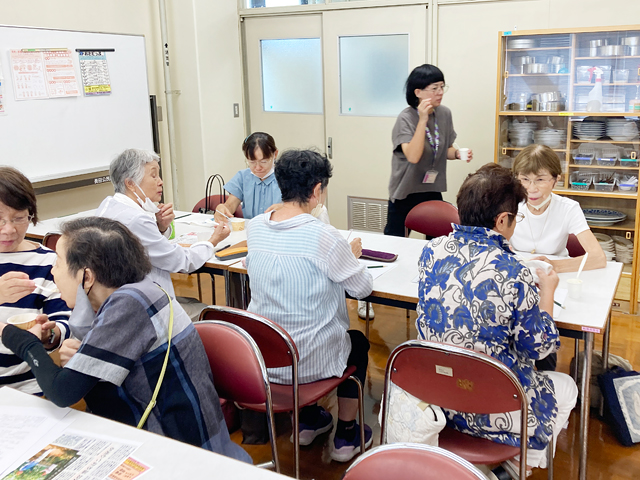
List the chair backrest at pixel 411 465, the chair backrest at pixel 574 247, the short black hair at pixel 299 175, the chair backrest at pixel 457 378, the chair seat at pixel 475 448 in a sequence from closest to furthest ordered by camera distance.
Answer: the chair backrest at pixel 411 465, the chair backrest at pixel 457 378, the chair seat at pixel 475 448, the short black hair at pixel 299 175, the chair backrest at pixel 574 247

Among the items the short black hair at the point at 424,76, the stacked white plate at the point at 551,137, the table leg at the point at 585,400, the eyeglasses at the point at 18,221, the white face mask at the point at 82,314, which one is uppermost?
the short black hair at the point at 424,76

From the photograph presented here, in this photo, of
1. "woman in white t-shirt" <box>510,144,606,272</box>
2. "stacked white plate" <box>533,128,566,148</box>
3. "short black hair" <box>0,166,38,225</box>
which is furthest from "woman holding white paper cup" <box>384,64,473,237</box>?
"short black hair" <box>0,166,38,225</box>

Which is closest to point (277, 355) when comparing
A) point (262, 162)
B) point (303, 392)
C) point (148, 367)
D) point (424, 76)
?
point (303, 392)

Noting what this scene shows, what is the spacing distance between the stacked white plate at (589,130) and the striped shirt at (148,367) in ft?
10.4

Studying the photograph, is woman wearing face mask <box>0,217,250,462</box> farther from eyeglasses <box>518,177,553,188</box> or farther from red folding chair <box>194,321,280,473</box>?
eyeglasses <box>518,177,553,188</box>

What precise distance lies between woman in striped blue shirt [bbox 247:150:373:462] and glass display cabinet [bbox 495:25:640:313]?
7.16ft

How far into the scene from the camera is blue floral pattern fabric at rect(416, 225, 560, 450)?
A: 5.50ft

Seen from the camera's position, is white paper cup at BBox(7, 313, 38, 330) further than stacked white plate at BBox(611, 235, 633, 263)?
No

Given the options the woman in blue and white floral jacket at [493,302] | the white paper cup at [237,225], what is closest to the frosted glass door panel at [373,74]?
the white paper cup at [237,225]

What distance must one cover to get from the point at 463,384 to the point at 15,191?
151 centimetres

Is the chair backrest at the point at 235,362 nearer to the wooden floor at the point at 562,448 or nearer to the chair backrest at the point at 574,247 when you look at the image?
the wooden floor at the point at 562,448

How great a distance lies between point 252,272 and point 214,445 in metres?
0.71

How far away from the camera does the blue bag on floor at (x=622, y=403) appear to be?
246 centimetres

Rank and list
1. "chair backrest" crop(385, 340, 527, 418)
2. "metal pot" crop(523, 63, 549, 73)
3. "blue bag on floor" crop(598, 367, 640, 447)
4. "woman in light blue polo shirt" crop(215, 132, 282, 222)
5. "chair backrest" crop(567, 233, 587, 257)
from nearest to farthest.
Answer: "chair backrest" crop(385, 340, 527, 418)
"blue bag on floor" crop(598, 367, 640, 447)
"chair backrest" crop(567, 233, 587, 257)
"woman in light blue polo shirt" crop(215, 132, 282, 222)
"metal pot" crop(523, 63, 549, 73)
